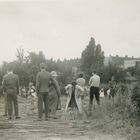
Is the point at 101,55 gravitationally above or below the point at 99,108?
above

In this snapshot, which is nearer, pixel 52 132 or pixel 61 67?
pixel 52 132

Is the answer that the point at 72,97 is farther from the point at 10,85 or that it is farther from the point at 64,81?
the point at 64,81

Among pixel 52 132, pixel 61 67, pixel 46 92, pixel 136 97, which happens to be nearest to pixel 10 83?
pixel 46 92

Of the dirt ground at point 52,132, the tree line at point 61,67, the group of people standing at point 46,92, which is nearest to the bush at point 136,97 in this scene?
the dirt ground at point 52,132

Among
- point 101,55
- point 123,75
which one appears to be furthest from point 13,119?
point 101,55

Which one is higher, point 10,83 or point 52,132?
point 10,83

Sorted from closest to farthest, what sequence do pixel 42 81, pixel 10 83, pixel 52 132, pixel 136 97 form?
pixel 52 132 < pixel 136 97 < pixel 42 81 < pixel 10 83

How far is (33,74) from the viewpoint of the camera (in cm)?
4988

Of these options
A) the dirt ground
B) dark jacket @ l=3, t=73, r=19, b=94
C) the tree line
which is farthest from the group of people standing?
the tree line

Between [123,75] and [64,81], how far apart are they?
20.8m

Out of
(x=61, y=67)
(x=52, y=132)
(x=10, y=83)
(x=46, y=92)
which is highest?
(x=61, y=67)

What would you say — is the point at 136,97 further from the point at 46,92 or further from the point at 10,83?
the point at 10,83

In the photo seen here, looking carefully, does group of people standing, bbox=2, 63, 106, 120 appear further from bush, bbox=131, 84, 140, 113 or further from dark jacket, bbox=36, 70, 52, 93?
bush, bbox=131, 84, 140, 113

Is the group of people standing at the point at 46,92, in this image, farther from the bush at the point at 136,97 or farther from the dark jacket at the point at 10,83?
the bush at the point at 136,97
